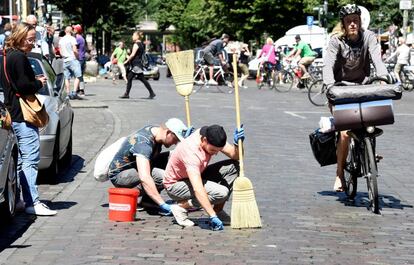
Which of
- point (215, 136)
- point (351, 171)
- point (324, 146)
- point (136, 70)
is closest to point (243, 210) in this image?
point (215, 136)

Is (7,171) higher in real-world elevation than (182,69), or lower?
lower

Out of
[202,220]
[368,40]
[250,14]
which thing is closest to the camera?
[202,220]

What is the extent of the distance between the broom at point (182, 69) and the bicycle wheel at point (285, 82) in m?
25.4

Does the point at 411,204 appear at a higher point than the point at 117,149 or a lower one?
lower

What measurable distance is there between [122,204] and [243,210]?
110cm

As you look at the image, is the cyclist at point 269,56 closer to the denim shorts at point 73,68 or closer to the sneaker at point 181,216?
the denim shorts at point 73,68

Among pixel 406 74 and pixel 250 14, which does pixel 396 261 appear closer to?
pixel 406 74

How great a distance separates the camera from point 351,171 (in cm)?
1073

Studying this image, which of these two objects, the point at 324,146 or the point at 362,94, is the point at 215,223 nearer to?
the point at 362,94

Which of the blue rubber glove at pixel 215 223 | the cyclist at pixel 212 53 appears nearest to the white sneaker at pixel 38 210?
the blue rubber glove at pixel 215 223

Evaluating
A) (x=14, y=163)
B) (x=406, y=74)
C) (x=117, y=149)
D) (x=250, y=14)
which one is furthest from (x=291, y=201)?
(x=250, y=14)

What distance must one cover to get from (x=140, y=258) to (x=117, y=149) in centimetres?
234

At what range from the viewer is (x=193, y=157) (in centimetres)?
914

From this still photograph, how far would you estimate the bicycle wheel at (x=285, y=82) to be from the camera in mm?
36266
